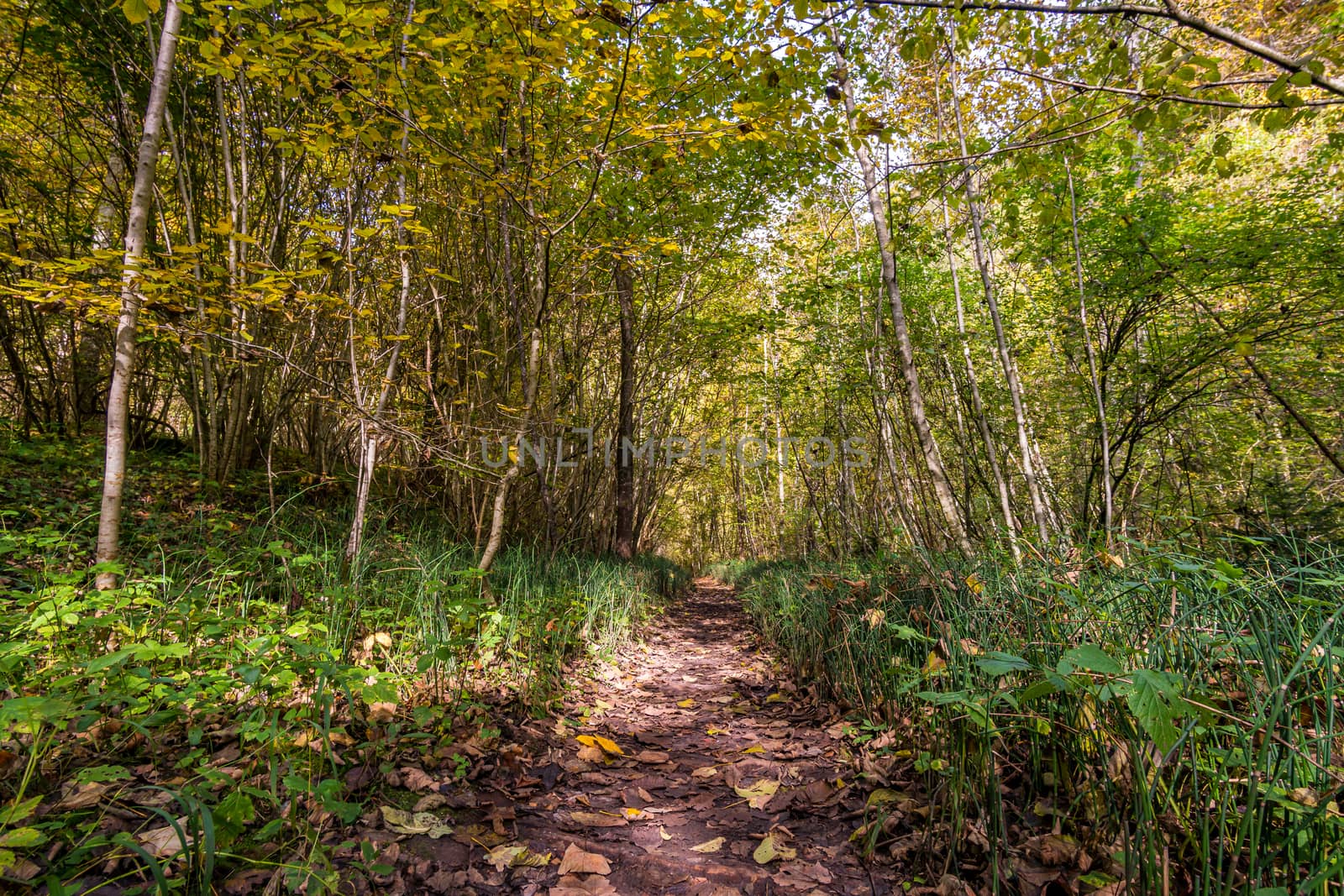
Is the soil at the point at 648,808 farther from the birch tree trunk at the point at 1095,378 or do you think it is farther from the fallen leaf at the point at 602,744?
the birch tree trunk at the point at 1095,378

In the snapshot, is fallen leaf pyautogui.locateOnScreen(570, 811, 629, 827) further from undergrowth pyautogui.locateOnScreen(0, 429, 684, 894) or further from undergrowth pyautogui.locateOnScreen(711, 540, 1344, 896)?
undergrowth pyautogui.locateOnScreen(711, 540, 1344, 896)

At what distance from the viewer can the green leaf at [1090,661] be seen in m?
0.95

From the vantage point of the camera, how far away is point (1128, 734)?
121cm

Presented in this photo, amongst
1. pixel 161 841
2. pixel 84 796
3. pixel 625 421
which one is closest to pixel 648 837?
pixel 161 841

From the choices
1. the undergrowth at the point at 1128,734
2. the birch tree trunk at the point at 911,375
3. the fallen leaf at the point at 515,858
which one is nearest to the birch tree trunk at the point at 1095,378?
the birch tree trunk at the point at 911,375

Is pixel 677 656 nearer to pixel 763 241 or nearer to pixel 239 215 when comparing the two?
pixel 239 215

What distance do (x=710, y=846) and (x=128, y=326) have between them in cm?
323

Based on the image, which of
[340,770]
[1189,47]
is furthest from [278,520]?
[1189,47]

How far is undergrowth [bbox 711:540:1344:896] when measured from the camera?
1013mm

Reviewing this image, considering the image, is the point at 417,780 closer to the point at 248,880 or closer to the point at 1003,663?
the point at 248,880

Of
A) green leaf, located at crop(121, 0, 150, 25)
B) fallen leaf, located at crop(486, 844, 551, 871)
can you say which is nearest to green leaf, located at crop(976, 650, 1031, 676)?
fallen leaf, located at crop(486, 844, 551, 871)

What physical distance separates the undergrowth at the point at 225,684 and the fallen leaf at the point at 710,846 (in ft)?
2.81

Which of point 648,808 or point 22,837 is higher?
point 22,837

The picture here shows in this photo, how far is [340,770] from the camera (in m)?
1.70
